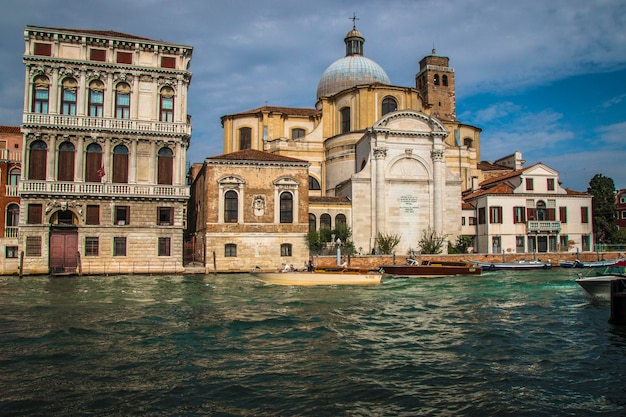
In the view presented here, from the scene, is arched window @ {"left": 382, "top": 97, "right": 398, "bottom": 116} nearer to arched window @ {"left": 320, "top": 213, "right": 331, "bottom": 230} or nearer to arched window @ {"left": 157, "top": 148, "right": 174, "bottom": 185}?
arched window @ {"left": 320, "top": 213, "right": 331, "bottom": 230}

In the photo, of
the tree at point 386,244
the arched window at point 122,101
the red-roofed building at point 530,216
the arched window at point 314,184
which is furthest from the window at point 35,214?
the red-roofed building at point 530,216

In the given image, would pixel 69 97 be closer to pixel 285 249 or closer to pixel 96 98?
pixel 96 98

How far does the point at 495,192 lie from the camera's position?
37781 millimetres

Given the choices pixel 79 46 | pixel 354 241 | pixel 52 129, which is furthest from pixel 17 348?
pixel 354 241

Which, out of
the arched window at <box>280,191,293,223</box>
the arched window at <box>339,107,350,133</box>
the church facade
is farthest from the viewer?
the arched window at <box>339,107,350,133</box>

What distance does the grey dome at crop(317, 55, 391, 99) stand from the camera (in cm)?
4650

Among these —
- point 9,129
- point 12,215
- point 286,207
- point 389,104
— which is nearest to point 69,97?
point 12,215

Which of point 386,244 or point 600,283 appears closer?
point 600,283

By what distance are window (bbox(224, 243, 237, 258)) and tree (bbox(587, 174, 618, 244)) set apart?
28001mm

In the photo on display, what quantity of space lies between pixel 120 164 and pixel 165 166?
7.95ft

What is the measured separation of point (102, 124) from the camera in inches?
1144

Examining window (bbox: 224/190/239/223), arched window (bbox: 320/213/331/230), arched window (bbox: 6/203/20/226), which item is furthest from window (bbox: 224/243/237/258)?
arched window (bbox: 6/203/20/226)

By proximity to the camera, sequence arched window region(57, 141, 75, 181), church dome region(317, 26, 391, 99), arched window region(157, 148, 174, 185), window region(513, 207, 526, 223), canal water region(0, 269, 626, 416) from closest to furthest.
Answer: canal water region(0, 269, 626, 416) → arched window region(57, 141, 75, 181) → arched window region(157, 148, 174, 185) → window region(513, 207, 526, 223) → church dome region(317, 26, 391, 99)

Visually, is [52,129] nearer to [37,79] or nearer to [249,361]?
[37,79]
